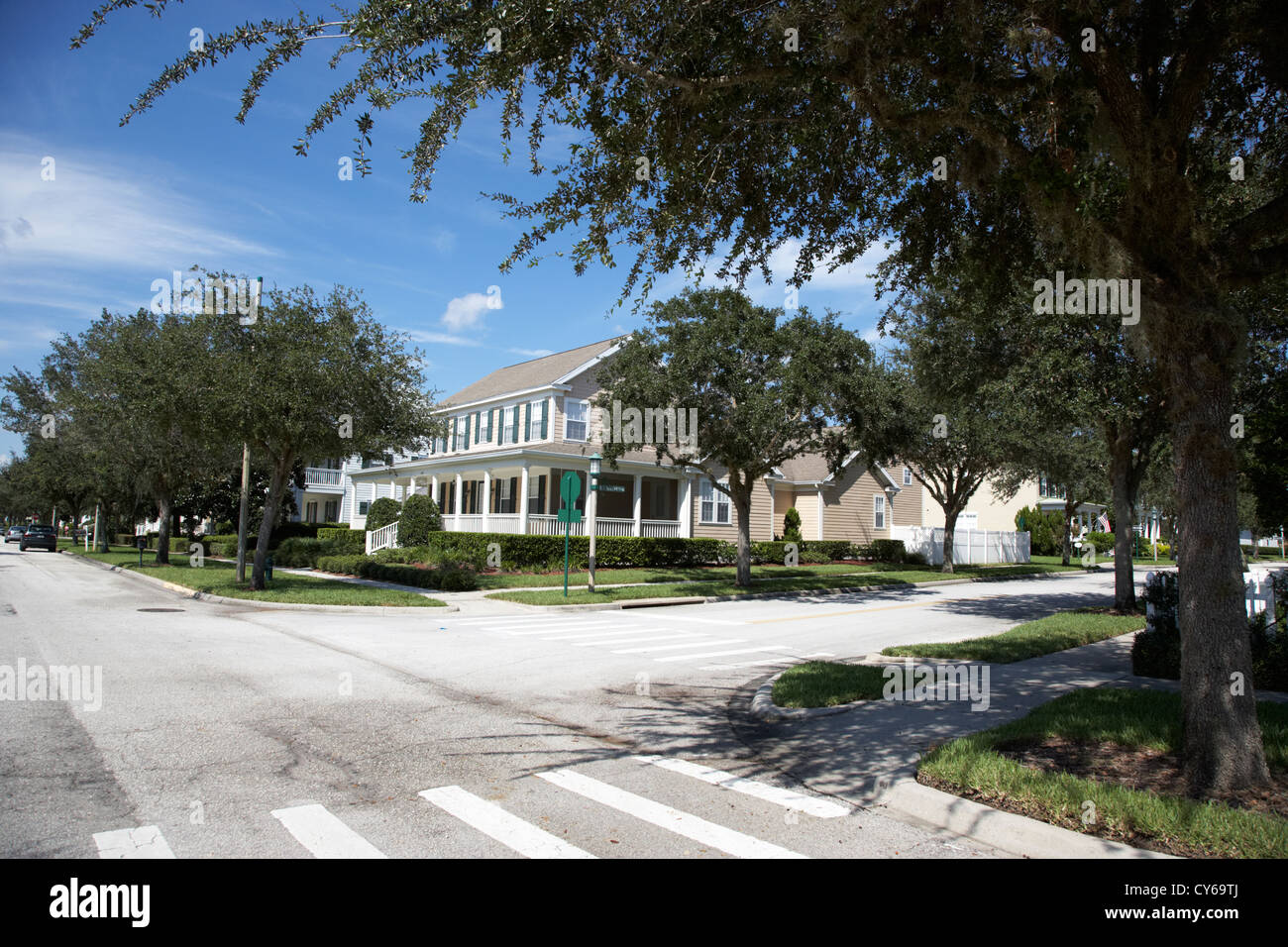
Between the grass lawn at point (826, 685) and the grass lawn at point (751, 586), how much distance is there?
983cm

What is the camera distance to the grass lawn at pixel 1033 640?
36.4 feet

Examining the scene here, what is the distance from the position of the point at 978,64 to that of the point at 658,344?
1605cm

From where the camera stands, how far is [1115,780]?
541 centimetres

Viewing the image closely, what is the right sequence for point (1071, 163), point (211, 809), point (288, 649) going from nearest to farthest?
point (211, 809) → point (1071, 163) → point (288, 649)

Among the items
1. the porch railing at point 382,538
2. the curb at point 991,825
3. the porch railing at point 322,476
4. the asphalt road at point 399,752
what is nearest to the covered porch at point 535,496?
the porch railing at point 382,538

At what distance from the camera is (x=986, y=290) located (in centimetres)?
837

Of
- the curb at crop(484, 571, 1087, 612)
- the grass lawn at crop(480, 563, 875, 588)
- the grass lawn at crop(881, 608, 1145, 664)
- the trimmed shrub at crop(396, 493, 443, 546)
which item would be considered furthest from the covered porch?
the grass lawn at crop(881, 608, 1145, 664)

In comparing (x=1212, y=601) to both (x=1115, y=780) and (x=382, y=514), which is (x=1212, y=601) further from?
(x=382, y=514)

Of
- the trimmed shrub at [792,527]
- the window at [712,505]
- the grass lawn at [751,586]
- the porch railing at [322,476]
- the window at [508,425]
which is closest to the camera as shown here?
the grass lawn at [751,586]

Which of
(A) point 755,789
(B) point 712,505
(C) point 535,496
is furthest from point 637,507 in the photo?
(A) point 755,789

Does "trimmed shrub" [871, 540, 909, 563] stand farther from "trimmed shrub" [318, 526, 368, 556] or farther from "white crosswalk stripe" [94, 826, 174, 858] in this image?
"white crosswalk stripe" [94, 826, 174, 858]

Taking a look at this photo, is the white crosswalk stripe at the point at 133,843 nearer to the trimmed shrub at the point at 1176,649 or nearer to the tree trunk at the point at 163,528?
the trimmed shrub at the point at 1176,649
